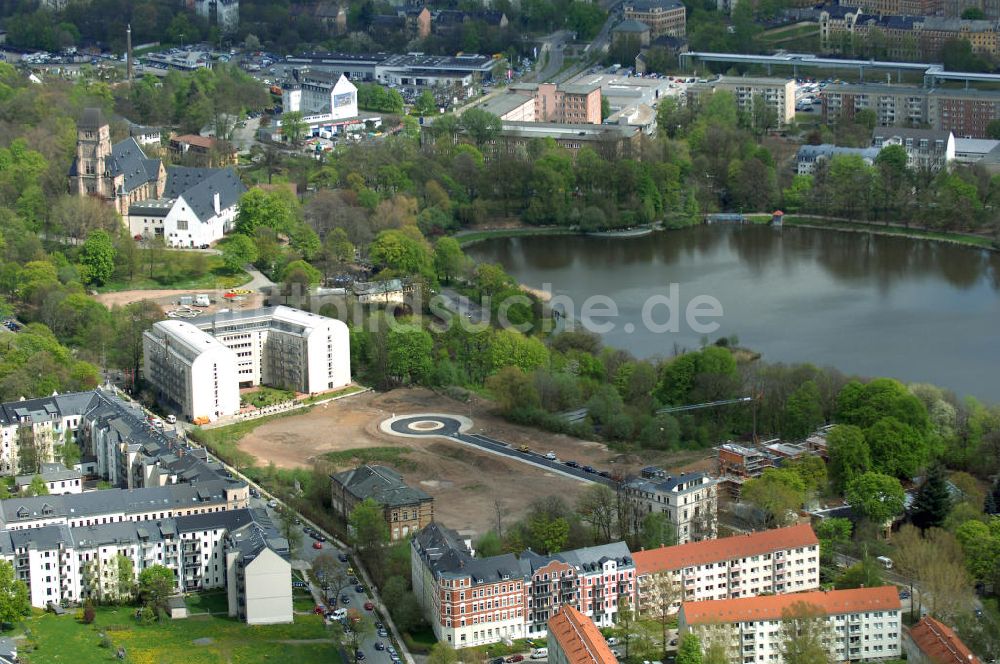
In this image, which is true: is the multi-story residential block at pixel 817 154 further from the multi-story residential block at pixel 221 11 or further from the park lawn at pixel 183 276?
the multi-story residential block at pixel 221 11

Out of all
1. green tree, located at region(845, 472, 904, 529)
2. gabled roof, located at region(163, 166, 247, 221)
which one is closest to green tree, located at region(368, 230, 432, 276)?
gabled roof, located at region(163, 166, 247, 221)

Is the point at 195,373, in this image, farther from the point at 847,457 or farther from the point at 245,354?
Result: the point at 847,457

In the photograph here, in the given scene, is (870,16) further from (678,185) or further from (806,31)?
(678,185)

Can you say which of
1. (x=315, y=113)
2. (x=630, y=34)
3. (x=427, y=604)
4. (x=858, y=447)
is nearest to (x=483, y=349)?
(x=858, y=447)

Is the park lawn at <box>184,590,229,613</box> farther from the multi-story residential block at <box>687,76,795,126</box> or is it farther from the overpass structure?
the overpass structure

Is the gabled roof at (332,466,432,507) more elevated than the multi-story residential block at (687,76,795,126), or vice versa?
the multi-story residential block at (687,76,795,126)

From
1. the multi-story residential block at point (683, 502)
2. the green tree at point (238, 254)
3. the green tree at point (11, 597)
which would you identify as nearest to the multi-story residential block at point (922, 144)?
the green tree at point (238, 254)
